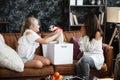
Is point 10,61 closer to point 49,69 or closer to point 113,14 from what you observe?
point 49,69

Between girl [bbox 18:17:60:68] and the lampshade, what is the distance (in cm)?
166

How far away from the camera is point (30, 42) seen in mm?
4344

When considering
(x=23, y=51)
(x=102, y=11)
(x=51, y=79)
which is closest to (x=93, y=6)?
(x=102, y=11)

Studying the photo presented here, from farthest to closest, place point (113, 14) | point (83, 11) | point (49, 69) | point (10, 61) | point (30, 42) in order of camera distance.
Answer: point (83, 11) < point (113, 14) < point (30, 42) < point (49, 69) < point (10, 61)

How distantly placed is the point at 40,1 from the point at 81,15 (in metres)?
0.99

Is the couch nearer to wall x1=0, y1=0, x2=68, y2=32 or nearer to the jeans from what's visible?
the jeans

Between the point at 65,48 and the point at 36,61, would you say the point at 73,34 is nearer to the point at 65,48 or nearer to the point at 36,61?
the point at 65,48

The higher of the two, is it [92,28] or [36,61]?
[92,28]

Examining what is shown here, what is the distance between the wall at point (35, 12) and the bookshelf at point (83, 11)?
20 centimetres

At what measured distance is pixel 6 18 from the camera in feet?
19.6

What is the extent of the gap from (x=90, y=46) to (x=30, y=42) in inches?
37.6

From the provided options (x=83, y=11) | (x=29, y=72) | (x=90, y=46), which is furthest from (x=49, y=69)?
(x=83, y=11)

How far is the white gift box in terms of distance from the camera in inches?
173

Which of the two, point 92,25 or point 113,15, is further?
point 113,15
